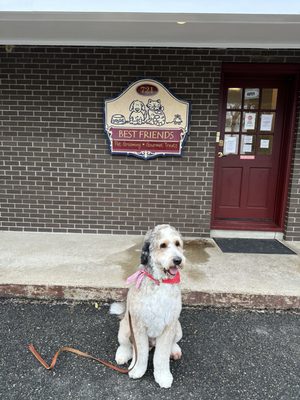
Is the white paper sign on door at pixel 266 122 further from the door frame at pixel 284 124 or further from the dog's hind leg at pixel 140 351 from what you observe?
the dog's hind leg at pixel 140 351

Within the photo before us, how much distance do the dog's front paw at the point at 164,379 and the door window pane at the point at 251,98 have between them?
13.4 feet

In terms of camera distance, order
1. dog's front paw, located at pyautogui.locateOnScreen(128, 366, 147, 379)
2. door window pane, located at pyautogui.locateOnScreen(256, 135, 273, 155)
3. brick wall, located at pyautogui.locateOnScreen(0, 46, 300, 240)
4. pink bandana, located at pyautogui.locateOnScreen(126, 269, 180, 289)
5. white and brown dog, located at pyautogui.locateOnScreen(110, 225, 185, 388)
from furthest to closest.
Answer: door window pane, located at pyautogui.locateOnScreen(256, 135, 273, 155)
brick wall, located at pyautogui.locateOnScreen(0, 46, 300, 240)
dog's front paw, located at pyautogui.locateOnScreen(128, 366, 147, 379)
pink bandana, located at pyautogui.locateOnScreen(126, 269, 180, 289)
white and brown dog, located at pyautogui.locateOnScreen(110, 225, 185, 388)

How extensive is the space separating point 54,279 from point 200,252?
1979 millimetres

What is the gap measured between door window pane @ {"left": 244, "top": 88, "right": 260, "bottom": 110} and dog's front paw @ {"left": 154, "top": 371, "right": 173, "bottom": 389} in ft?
13.4

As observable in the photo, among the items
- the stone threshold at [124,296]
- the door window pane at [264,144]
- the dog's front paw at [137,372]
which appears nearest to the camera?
the dog's front paw at [137,372]

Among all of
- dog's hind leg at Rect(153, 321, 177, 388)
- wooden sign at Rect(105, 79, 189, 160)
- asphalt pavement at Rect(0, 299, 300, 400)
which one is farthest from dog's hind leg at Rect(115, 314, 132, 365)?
wooden sign at Rect(105, 79, 189, 160)

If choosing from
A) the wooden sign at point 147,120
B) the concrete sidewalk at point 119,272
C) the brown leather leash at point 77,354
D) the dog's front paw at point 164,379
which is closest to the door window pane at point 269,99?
the wooden sign at point 147,120

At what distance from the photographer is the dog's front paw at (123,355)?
258cm

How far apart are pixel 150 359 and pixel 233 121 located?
3773 millimetres

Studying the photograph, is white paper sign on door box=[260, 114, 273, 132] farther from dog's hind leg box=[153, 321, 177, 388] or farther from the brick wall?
dog's hind leg box=[153, 321, 177, 388]

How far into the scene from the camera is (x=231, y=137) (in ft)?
16.9

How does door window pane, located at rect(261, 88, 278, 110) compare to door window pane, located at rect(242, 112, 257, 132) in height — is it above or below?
above

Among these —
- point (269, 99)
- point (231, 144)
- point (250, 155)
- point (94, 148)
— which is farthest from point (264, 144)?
point (94, 148)

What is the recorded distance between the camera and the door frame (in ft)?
15.7
